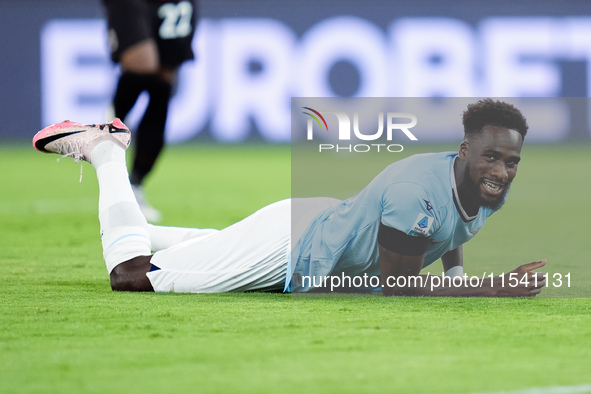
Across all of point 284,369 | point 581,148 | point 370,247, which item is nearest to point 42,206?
point 370,247

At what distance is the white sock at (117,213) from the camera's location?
329cm

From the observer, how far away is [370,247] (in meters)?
3.01

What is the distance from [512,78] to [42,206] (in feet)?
21.0

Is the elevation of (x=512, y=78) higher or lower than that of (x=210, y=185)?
higher

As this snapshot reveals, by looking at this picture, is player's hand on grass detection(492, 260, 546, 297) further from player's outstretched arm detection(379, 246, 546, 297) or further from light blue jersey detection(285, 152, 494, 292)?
light blue jersey detection(285, 152, 494, 292)

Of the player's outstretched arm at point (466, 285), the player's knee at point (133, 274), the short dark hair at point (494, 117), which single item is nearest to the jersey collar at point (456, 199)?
the short dark hair at point (494, 117)

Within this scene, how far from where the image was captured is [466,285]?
3.10 meters

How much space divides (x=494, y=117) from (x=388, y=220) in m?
0.44

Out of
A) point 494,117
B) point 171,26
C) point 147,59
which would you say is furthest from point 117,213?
point 171,26

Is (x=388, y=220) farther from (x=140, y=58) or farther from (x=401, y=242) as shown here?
(x=140, y=58)

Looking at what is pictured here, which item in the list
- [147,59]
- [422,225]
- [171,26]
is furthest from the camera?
[171,26]

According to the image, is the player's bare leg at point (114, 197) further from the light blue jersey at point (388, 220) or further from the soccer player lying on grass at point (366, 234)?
the light blue jersey at point (388, 220)

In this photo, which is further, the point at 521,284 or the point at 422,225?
the point at 521,284

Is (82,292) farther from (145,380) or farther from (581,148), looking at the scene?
(581,148)
